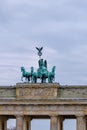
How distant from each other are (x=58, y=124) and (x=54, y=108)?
2093 millimetres

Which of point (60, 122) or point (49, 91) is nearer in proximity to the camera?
point (49, 91)

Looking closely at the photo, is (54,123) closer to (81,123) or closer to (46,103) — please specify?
(46,103)

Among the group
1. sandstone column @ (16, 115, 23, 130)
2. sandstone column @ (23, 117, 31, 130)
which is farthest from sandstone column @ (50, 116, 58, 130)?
sandstone column @ (16, 115, 23, 130)

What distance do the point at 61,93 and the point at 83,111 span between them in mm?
3384

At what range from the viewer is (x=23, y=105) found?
75625 mm

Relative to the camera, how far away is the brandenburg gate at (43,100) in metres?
74.6

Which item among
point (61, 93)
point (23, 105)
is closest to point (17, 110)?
point (23, 105)

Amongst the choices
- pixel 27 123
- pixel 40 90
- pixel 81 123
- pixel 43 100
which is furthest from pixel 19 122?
pixel 81 123

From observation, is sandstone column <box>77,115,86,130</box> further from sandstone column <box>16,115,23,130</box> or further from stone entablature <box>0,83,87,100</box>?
sandstone column <box>16,115,23,130</box>

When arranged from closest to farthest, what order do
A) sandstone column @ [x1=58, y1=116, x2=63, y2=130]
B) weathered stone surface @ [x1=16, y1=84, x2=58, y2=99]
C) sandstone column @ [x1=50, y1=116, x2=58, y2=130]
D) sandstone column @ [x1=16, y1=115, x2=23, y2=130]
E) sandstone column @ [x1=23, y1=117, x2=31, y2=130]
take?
weathered stone surface @ [x1=16, y1=84, x2=58, y2=99]
sandstone column @ [x1=50, y1=116, x2=58, y2=130]
sandstone column @ [x1=16, y1=115, x2=23, y2=130]
sandstone column @ [x1=58, y1=116, x2=63, y2=130]
sandstone column @ [x1=23, y1=117, x2=31, y2=130]

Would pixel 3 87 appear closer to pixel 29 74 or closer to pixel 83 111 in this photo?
pixel 29 74

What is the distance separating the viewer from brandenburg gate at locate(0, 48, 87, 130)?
2937 inches

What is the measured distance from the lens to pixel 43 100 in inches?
2948

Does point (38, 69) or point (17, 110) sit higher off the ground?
point (38, 69)
